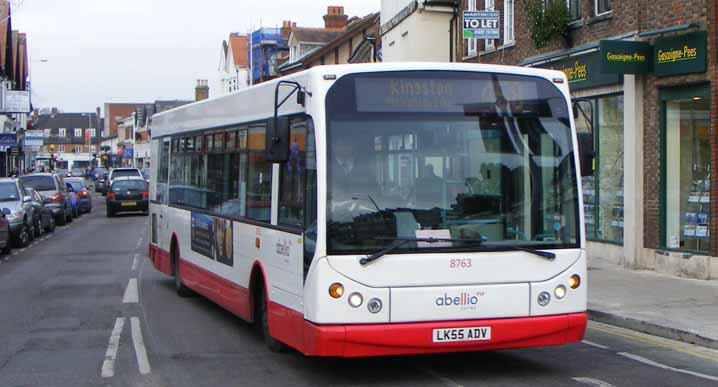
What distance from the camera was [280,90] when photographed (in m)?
9.45

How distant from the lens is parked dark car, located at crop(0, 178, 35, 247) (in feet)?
86.6

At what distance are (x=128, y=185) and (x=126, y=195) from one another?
45 cm

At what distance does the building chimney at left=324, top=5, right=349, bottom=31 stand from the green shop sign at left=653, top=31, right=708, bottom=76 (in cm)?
4617

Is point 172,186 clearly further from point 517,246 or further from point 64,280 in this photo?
point 517,246

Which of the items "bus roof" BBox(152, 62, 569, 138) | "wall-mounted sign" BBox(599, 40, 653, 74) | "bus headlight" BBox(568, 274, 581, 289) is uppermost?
"wall-mounted sign" BBox(599, 40, 653, 74)

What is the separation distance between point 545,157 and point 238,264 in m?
3.85

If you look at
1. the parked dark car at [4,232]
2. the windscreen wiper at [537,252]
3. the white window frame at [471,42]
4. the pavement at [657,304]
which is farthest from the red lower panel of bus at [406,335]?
the white window frame at [471,42]

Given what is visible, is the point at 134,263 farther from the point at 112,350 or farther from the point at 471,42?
the point at 471,42

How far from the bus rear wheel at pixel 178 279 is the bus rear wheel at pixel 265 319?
15.2 feet

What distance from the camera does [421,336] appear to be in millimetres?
8156

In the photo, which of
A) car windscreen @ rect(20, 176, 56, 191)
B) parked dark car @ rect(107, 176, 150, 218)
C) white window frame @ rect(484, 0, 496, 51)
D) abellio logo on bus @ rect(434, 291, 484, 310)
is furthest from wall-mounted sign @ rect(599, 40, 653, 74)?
parked dark car @ rect(107, 176, 150, 218)

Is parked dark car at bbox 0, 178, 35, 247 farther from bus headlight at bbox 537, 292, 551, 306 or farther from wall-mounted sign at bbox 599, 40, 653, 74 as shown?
bus headlight at bbox 537, 292, 551, 306

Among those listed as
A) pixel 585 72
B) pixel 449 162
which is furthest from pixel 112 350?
pixel 585 72

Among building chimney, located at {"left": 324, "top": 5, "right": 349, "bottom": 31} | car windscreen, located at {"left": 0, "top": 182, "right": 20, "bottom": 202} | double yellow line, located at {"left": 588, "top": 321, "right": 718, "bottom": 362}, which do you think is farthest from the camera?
building chimney, located at {"left": 324, "top": 5, "right": 349, "bottom": 31}
